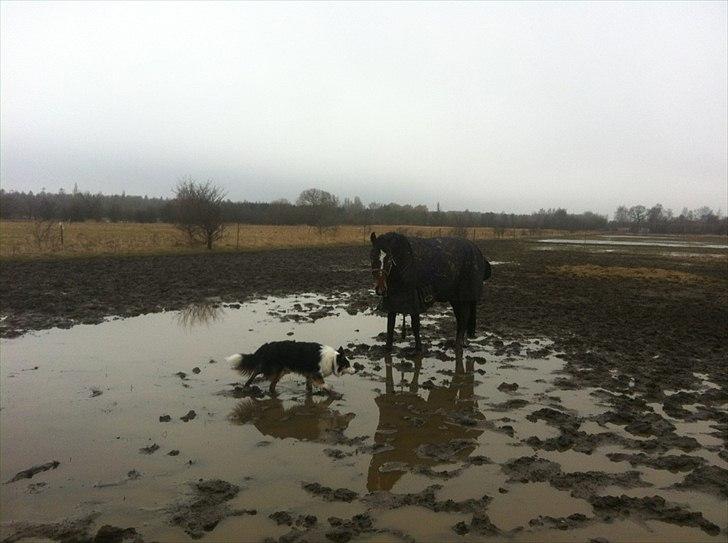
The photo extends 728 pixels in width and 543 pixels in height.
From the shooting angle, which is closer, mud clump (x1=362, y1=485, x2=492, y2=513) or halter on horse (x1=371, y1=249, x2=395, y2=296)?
mud clump (x1=362, y1=485, x2=492, y2=513)

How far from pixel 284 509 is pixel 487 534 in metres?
1.61

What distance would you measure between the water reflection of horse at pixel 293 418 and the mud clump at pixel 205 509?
1183 millimetres

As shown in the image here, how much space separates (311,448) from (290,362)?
5.12ft

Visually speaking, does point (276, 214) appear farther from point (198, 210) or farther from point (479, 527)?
point (479, 527)

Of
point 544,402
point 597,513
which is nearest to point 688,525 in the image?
point 597,513

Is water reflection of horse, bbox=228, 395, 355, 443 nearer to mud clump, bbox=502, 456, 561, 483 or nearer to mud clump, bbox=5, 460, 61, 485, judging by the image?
mud clump, bbox=5, 460, 61, 485

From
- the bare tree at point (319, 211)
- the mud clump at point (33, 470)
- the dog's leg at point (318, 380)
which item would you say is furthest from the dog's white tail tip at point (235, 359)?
the bare tree at point (319, 211)

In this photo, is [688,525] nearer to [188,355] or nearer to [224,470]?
[224,470]

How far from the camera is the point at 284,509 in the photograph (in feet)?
12.9

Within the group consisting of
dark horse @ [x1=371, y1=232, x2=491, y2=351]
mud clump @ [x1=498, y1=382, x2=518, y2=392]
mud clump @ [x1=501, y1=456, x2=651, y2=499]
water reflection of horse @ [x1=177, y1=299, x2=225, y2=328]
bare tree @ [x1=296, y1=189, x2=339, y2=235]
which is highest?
bare tree @ [x1=296, y1=189, x2=339, y2=235]

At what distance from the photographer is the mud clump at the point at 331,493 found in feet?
13.4

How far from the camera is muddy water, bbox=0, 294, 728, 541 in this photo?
3793 mm

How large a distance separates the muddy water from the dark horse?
952 millimetres

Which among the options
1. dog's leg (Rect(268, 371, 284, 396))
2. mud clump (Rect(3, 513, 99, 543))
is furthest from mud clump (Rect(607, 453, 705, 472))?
mud clump (Rect(3, 513, 99, 543))
